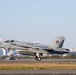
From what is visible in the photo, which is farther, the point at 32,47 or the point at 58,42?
the point at 58,42

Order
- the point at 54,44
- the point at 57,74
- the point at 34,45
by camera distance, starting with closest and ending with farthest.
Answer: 1. the point at 57,74
2. the point at 34,45
3. the point at 54,44

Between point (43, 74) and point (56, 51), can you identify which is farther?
point (56, 51)

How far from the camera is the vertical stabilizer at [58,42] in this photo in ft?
281

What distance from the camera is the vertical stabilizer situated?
85.7 metres

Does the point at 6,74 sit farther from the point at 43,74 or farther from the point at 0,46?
the point at 0,46

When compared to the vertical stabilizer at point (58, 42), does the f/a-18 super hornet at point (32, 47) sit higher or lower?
lower

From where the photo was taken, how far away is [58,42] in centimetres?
8775

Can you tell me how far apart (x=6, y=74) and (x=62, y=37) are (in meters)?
62.4

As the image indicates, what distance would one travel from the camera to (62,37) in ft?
291

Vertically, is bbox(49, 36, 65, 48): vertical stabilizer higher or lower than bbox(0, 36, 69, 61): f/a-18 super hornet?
higher

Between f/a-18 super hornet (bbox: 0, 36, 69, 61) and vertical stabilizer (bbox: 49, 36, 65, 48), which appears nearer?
f/a-18 super hornet (bbox: 0, 36, 69, 61)

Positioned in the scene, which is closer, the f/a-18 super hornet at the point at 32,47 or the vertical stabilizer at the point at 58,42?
the f/a-18 super hornet at the point at 32,47

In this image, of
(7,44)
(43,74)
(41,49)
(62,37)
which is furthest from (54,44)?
(43,74)

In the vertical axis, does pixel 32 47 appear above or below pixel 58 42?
below
